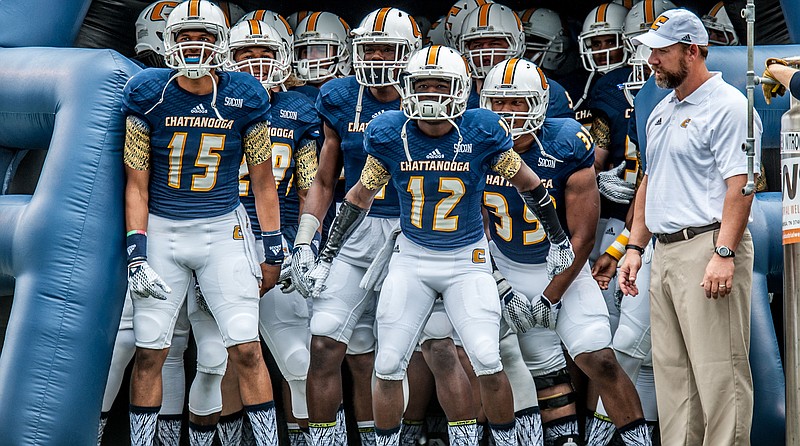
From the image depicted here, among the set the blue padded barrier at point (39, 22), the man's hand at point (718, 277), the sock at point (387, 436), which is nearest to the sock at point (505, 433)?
the sock at point (387, 436)

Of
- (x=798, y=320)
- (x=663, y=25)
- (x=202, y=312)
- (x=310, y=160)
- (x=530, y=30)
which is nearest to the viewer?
(x=798, y=320)

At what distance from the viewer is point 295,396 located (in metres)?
4.64

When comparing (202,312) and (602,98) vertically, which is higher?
(602,98)

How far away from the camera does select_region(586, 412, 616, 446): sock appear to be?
176 inches

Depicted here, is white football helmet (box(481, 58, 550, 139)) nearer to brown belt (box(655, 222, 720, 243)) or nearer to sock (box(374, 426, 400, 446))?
brown belt (box(655, 222, 720, 243))

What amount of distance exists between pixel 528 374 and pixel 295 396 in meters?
0.92

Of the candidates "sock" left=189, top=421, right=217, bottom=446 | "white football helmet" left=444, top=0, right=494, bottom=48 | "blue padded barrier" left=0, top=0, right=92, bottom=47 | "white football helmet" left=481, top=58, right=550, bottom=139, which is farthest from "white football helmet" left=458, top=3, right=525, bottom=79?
"sock" left=189, top=421, right=217, bottom=446

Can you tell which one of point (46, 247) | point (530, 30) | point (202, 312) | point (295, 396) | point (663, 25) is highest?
point (663, 25)

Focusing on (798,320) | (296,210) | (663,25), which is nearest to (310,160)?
(296,210)

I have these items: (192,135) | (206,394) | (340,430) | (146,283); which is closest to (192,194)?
(192,135)

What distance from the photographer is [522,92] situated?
174 inches

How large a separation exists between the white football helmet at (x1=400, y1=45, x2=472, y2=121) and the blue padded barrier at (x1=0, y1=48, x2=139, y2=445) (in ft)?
A: 3.54

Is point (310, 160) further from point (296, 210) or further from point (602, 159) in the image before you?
point (602, 159)

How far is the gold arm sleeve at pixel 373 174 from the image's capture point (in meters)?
4.23
